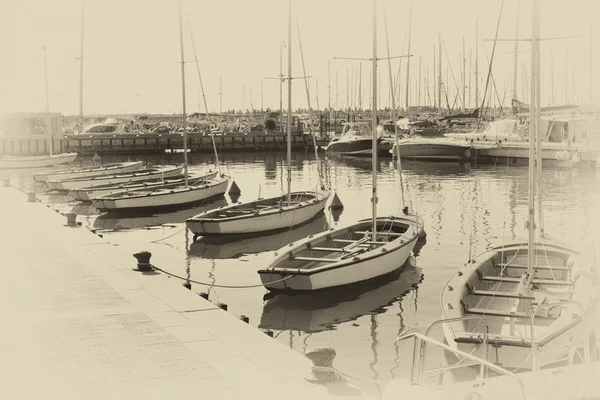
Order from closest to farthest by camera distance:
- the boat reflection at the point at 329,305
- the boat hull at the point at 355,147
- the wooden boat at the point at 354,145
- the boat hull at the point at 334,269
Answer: the boat reflection at the point at 329,305 → the boat hull at the point at 334,269 → the boat hull at the point at 355,147 → the wooden boat at the point at 354,145

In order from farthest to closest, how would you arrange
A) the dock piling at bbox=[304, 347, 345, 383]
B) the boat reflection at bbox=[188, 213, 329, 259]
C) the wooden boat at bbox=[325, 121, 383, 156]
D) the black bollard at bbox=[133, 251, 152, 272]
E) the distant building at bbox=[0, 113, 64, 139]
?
1. the wooden boat at bbox=[325, 121, 383, 156]
2. the distant building at bbox=[0, 113, 64, 139]
3. the boat reflection at bbox=[188, 213, 329, 259]
4. the black bollard at bbox=[133, 251, 152, 272]
5. the dock piling at bbox=[304, 347, 345, 383]

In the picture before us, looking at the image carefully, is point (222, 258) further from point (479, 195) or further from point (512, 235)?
point (479, 195)

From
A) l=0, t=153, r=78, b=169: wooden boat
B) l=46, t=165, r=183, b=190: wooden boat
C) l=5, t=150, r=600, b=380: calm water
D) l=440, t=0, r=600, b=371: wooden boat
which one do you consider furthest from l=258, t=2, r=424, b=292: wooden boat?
l=0, t=153, r=78, b=169: wooden boat

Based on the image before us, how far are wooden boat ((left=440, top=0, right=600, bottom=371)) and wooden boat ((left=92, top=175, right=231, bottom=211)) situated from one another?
64.1ft

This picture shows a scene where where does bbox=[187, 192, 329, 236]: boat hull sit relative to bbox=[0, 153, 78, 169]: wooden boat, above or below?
below

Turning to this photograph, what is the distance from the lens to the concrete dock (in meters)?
9.12

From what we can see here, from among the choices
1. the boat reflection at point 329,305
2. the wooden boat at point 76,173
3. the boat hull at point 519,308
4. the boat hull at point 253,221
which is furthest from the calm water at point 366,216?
the wooden boat at point 76,173

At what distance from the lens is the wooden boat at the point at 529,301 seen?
11383 mm

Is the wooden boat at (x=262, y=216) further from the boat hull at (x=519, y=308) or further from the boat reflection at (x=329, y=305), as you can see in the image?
the boat hull at (x=519, y=308)

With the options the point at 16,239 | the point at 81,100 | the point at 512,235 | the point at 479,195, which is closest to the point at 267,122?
the point at 81,100

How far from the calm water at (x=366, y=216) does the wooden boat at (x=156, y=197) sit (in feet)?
1.66

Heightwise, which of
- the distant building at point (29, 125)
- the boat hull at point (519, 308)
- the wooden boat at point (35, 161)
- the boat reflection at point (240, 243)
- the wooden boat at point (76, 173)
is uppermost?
the distant building at point (29, 125)

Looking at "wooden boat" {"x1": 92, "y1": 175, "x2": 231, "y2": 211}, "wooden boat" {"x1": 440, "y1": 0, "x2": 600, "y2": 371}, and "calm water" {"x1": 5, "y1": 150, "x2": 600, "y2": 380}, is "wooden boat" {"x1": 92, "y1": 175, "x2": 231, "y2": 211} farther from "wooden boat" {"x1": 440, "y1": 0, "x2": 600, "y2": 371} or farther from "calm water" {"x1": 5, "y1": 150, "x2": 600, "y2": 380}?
"wooden boat" {"x1": 440, "y1": 0, "x2": 600, "y2": 371}

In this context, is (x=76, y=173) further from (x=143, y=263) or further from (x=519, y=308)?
(x=519, y=308)
